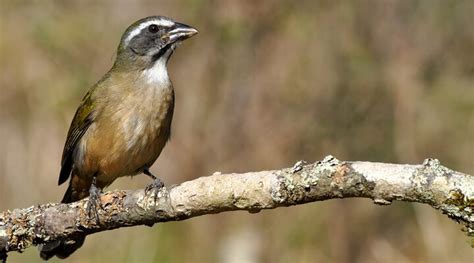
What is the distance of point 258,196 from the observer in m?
4.30

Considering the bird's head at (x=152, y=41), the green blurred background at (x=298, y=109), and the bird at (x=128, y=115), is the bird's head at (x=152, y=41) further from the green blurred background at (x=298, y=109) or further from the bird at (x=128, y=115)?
the green blurred background at (x=298, y=109)

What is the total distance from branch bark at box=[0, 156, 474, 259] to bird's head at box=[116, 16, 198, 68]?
1.91m

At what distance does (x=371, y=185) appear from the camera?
397 cm

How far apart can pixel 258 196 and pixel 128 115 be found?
2.31m

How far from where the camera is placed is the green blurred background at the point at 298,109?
29.3 feet

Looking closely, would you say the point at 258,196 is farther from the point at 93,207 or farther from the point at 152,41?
the point at 152,41

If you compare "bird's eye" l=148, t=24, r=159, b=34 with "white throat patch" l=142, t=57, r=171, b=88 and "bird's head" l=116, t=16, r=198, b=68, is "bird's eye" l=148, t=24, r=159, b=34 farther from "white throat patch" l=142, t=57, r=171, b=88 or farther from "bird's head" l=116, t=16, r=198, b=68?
"white throat patch" l=142, t=57, r=171, b=88

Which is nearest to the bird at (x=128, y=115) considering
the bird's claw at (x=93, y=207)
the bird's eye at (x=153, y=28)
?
the bird's eye at (x=153, y=28)

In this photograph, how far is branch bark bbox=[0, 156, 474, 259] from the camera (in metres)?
3.87

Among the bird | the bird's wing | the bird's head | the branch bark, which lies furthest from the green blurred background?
the branch bark

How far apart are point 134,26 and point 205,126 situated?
Answer: 8.53ft

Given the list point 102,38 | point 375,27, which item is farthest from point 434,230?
point 102,38

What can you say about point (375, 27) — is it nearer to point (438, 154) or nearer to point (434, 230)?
point (438, 154)

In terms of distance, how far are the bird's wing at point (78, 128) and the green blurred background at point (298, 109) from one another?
2.09 m
